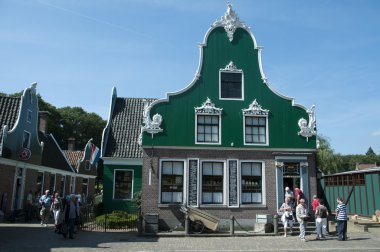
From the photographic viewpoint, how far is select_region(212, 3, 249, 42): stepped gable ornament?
2081 centimetres

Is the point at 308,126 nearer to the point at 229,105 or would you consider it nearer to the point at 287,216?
the point at 229,105

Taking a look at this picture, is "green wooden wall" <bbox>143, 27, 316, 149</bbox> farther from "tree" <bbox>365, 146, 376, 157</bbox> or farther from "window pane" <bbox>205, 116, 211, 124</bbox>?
"tree" <bbox>365, 146, 376, 157</bbox>

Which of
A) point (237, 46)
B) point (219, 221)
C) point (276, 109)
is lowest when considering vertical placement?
point (219, 221)

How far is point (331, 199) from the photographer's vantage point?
104 ft

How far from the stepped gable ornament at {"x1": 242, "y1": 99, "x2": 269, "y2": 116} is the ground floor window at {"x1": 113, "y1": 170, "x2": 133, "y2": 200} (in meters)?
9.32

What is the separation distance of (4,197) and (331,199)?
25214 mm

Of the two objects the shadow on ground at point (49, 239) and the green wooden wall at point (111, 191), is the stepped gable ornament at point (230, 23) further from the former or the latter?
the shadow on ground at point (49, 239)

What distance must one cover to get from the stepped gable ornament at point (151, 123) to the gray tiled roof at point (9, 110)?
981cm

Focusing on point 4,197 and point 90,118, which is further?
point 90,118

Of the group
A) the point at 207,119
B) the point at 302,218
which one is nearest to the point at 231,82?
the point at 207,119

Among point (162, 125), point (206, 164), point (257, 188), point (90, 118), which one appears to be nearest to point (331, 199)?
point (257, 188)

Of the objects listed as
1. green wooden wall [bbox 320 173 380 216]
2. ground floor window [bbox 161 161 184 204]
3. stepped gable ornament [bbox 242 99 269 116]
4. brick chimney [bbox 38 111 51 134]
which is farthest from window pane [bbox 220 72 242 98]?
brick chimney [bbox 38 111 51 134]

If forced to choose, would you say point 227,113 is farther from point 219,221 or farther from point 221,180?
point 219,221

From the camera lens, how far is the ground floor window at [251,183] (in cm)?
1947
